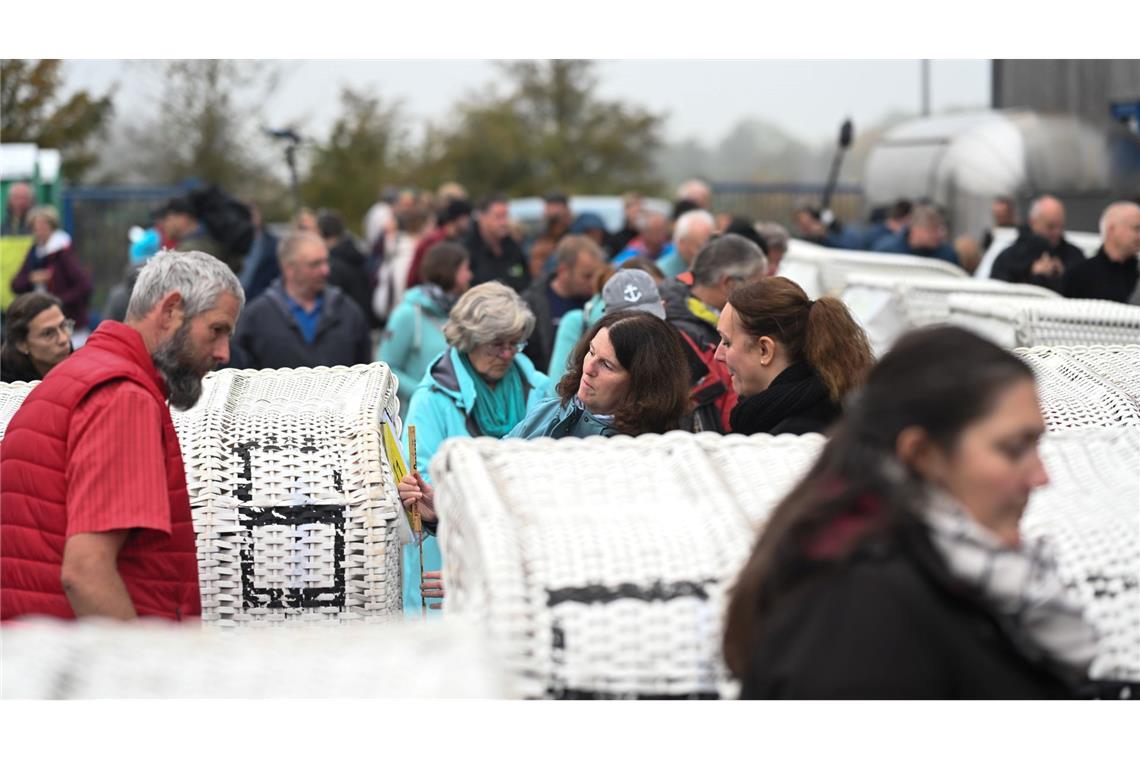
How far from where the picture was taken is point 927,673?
2.03 metres

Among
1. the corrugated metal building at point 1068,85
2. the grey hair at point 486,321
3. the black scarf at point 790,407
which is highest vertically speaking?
the corrugated metal building at point 1068,85

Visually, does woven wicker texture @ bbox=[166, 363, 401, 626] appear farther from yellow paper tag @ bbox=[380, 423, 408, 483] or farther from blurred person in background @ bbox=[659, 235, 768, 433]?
blurred person in background @ bbox=[659, 235, 768, 433]

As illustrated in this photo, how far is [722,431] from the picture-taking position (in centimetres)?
585

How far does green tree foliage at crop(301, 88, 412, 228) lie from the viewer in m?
37.0

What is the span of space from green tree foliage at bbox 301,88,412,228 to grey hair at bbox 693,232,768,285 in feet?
99.4

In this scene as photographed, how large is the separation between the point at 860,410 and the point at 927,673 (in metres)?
0.38

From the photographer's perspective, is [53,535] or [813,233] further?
[813,233]

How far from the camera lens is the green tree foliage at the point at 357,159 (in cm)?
3697

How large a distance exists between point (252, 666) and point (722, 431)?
3578mm

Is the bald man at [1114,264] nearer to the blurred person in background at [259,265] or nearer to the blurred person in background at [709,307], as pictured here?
the blurred person in background at [709,307]

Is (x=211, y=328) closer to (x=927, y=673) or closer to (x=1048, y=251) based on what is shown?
(x=927, y=673)

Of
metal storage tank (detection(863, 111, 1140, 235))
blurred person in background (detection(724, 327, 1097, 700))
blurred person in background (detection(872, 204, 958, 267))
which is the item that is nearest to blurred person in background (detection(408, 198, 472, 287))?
blurred person in background (detection(872, 204, 958, 267))

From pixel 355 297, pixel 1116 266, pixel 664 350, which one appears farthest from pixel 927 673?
pixel 355 297

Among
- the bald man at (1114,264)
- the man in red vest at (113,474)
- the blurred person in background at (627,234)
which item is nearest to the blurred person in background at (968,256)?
the blurred person in background at (627,234)
